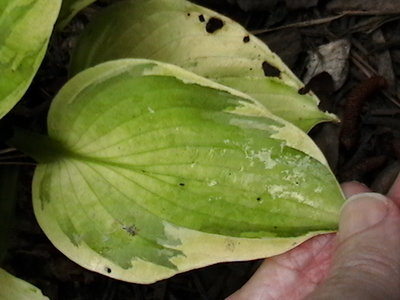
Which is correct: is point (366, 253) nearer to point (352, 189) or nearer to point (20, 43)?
point (352, 189)

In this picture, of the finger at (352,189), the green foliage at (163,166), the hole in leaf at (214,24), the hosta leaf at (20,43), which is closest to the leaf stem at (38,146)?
the green foliage at (163,166)

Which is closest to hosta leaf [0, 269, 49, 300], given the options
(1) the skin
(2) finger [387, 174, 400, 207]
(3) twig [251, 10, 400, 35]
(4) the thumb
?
(1) the skin

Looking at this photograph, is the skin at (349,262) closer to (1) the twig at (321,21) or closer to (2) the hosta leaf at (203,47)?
(2) the hosta leaf at (203,47)

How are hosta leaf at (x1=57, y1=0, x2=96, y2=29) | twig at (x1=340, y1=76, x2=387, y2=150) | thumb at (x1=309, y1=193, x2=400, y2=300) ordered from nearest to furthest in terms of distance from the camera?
thumb at (x1=309, y1=193, x2=400, y2=300) < hosta leaf at (x1=57, y1=0, x2=96, y2=29) < twig at (x1=340, y1=76, x2=387, y2=150)

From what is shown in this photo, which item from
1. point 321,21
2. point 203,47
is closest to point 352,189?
point 203,47

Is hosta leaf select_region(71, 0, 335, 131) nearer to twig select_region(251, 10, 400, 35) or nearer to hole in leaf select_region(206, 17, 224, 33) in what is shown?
hole in leaf select_region(206, 17, 224, 33)

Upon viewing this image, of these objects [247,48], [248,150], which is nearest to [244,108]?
[248,150]
